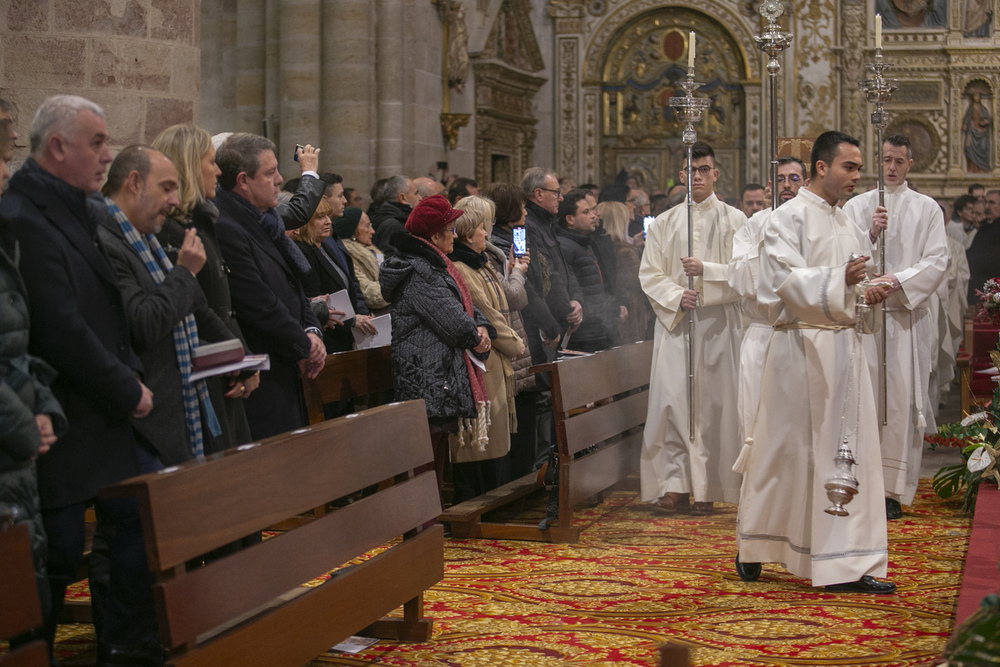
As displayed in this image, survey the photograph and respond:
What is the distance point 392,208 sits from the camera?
8.07 metres

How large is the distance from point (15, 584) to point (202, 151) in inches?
79.4

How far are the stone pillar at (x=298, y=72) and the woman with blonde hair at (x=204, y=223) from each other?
744cm

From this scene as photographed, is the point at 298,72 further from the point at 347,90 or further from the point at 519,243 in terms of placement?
the point at 519,243

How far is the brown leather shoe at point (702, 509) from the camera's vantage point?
22.8 ft

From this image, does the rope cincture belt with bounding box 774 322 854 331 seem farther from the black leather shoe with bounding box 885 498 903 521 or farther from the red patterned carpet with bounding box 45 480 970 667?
the black leather shoe with bounding box 885 498 903 521

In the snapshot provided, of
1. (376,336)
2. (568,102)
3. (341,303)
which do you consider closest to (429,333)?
(341,303)

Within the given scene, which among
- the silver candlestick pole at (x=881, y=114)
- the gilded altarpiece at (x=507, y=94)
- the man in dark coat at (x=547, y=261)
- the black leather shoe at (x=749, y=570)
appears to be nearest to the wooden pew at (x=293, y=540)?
the black leather shoe at (x=749, y=570)

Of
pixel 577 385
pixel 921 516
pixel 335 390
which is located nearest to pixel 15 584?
pixel 335 390

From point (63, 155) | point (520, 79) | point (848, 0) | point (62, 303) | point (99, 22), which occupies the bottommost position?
point (62, 303)

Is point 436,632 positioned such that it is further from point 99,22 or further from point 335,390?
point 99,22

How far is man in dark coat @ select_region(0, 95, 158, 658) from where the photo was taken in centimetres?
346

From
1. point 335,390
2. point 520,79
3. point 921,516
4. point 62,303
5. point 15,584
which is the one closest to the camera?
point 15,584

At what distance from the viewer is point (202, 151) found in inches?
168

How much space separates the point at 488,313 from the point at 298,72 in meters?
6.19
